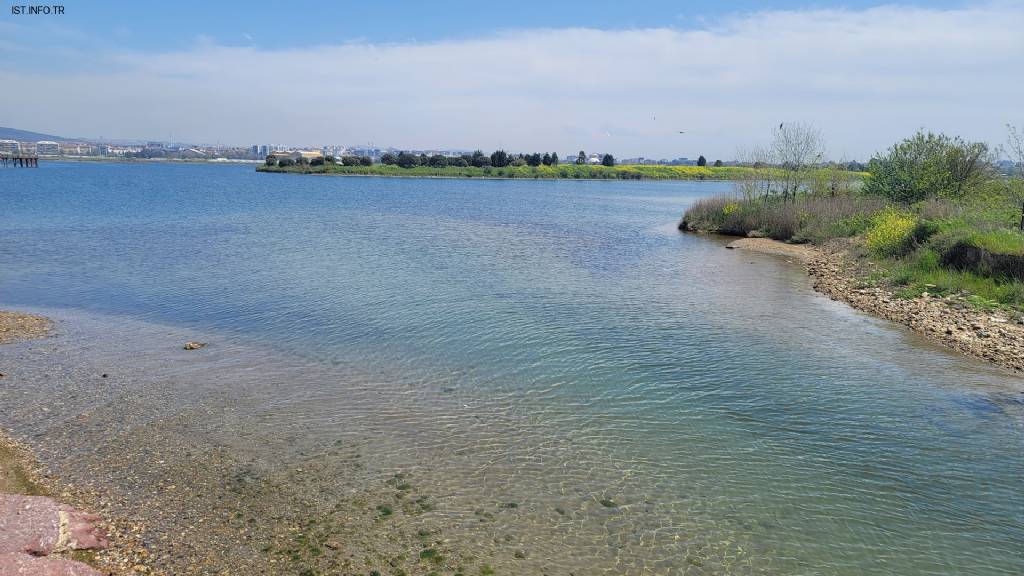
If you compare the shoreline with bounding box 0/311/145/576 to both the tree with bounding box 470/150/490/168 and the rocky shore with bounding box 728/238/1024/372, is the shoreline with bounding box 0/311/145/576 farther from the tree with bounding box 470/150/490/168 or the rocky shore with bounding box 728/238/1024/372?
the tree with bounding box 470/150/490/168

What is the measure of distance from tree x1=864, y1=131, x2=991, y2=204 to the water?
601 inches

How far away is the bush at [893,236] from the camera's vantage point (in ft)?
90.0

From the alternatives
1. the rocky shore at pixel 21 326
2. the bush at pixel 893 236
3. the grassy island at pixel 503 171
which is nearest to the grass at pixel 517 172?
the grassy island at pixel 503 171

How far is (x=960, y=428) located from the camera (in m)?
12.0

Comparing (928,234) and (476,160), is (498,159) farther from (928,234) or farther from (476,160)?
(928,234)

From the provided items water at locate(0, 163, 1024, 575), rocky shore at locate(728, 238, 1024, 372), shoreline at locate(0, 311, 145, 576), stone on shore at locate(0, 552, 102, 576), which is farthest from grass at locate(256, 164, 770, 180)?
stone on shore at locate(0, 552, 102, 576)

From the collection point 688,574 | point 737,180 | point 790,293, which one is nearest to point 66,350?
point 688,574

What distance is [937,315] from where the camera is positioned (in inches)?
769

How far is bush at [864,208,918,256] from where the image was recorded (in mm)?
27422

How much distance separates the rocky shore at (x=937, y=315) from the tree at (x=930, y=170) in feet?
38.3

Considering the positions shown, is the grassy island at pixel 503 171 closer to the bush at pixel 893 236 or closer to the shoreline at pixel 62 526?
the bush at pixel 893 236

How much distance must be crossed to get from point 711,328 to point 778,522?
33.5 ft

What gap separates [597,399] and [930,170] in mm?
33646

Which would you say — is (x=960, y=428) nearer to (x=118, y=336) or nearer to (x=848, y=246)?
(x=118, y=336)
